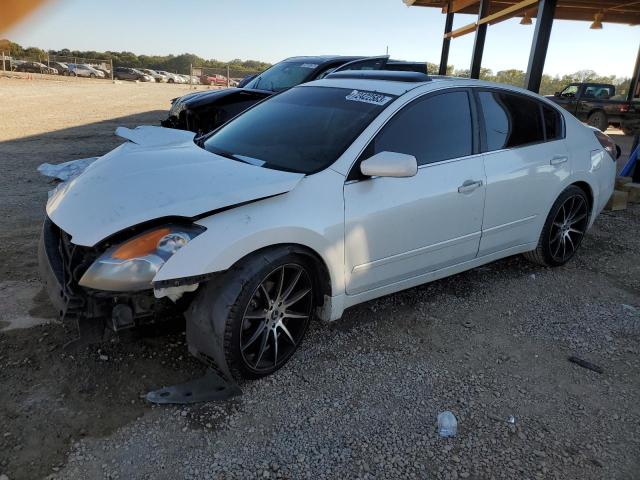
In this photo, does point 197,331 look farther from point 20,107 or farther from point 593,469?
point 20,107

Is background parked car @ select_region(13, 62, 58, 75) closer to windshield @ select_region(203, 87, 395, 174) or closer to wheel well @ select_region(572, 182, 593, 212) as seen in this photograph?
windshield @ select_region(203, 87, 395, 174)

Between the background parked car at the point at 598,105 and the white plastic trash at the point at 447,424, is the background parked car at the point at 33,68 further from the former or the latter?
the white plastic trash at the point at 447,424

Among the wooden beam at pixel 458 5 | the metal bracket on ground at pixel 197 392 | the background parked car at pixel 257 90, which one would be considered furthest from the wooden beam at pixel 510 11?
the metal bracket on ground at pixel 197 392

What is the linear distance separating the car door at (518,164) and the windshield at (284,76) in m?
4.49

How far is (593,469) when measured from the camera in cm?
233

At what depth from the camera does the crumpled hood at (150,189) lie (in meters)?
2.50

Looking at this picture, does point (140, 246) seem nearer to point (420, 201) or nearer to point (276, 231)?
point (276, 231)

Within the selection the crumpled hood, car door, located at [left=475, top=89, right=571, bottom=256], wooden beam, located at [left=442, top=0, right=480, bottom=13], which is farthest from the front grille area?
wooden beam, located at [left=442, top=0, right=480, bottom=13]

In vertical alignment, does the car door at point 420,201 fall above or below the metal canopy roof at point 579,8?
below

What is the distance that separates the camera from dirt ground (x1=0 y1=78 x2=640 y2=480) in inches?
90.2

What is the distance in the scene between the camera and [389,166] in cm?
287

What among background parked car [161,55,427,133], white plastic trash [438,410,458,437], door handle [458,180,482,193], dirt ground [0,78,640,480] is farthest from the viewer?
background parked car [161,55,427,133]

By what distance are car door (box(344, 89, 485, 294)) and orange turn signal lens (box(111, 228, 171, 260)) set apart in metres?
1.06

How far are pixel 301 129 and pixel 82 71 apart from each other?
48941mm
